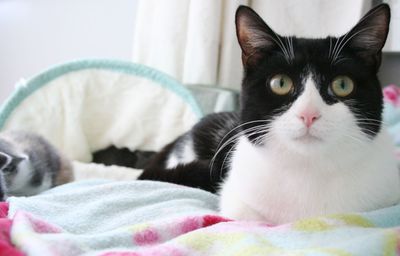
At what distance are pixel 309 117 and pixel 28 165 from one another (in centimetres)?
84

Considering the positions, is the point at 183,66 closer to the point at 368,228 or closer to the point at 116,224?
the point at 116,224

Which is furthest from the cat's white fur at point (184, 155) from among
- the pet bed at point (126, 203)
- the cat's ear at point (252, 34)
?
the cat's ear at point (252, 34)

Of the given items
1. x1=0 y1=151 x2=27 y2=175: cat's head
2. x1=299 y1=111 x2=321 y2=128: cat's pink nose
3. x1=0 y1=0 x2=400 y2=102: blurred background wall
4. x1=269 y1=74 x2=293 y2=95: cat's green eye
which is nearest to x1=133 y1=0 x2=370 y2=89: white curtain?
x1=0 y1=0 x2=400 y2=102: blurred background wall

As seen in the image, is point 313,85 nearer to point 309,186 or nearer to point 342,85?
point 342,85

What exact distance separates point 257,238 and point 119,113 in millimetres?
1283

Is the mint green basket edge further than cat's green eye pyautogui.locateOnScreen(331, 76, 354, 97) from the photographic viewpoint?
Yes

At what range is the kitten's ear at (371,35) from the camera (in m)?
0.78

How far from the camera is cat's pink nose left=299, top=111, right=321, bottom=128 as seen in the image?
0.70 m

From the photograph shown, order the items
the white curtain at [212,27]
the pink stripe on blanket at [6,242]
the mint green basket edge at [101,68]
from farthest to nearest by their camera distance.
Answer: the white curtain at [212,27] < the mint green basket edge at [101,68] < the pink stripe on blanket at [6,242]

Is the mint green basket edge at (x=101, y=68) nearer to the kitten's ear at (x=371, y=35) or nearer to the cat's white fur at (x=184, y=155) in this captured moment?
the cat's white fur at (x=184, y=155)

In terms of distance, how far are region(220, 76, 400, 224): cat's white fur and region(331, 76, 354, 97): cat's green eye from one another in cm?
4

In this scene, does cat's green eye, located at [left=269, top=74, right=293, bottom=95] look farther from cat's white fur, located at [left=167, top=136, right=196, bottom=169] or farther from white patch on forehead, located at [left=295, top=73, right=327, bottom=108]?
cat's white fur, located at [left=167, top=136, right=196, bottom=169]

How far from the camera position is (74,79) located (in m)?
1.75

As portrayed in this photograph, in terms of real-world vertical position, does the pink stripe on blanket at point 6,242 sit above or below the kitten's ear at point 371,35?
below
